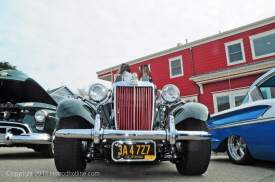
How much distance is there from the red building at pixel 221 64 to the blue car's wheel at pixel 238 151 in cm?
649

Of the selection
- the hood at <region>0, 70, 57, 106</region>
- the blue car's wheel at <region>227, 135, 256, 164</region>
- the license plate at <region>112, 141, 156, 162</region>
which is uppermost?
the hood at <region>0, 70, 57, 106</region>

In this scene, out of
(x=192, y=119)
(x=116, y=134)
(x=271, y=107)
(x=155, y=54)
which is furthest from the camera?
(x=155, y=54)

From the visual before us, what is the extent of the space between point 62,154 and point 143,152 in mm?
953

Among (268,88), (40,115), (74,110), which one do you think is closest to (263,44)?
(268,88)

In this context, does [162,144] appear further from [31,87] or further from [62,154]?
[31,87]

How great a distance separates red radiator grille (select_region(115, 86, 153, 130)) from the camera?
306cm

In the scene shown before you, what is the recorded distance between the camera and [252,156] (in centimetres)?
367

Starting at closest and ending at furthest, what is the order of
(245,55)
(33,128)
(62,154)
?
(62,154)
(33,128)
(245,55)

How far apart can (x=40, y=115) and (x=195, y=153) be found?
3389mm

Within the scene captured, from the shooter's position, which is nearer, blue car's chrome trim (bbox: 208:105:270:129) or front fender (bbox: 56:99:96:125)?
front fender (bbox: 56:99:96:125)

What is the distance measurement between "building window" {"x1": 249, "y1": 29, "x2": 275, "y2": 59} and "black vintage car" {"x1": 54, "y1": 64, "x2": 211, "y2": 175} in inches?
351

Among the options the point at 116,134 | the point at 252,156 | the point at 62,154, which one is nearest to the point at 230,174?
the point at 252,156

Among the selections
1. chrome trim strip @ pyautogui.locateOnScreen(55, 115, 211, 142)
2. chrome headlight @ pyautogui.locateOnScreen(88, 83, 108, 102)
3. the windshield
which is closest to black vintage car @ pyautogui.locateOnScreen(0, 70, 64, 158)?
chrome headlight @ pyautogui.locateOnScreen(88, 83, 108, 102)

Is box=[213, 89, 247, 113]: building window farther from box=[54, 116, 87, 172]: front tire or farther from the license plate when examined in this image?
box=[54, 116, 87, 172]: front tire
